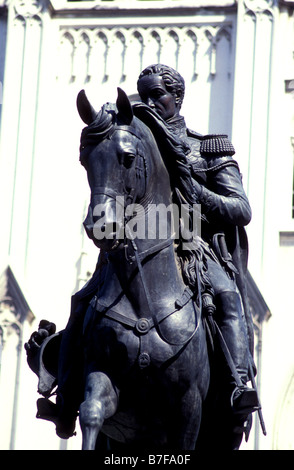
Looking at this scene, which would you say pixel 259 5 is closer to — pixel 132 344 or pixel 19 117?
pixel 19 117

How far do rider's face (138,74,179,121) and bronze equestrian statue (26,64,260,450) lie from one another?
23mm

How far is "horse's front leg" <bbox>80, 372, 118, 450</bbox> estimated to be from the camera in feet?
18.2

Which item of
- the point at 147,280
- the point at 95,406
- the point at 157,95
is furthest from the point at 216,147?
the point at 95,406

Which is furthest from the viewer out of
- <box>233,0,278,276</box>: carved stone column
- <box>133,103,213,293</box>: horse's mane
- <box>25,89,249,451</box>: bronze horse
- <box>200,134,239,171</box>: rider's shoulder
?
<box>233,0,278,276</box>: carved stone column

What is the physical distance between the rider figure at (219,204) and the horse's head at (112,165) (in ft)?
1.55

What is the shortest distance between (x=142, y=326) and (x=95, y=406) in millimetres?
401

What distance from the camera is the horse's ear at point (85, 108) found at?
226 inches

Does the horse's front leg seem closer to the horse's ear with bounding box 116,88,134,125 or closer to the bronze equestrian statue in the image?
the bronze equestrian statue

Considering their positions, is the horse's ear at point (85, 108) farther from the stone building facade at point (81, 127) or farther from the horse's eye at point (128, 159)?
the stone building facade at point (81, 127)

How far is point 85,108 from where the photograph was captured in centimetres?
577

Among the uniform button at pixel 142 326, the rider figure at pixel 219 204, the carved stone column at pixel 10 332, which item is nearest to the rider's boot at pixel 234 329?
the rider figure at pixel 219 204

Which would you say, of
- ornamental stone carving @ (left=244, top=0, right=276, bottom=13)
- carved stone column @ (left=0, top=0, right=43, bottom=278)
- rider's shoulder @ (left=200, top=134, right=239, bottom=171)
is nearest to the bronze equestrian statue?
rider's shoulder @ (left=200, top=134, right=239, bottom=171)
